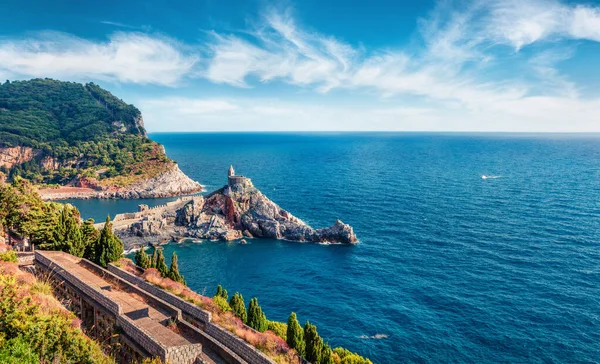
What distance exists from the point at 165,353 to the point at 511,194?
11029 cm

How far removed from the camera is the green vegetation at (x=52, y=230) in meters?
36.2

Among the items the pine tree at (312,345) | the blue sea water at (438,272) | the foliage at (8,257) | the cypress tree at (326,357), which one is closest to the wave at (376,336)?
the blue sea water at (438,272)

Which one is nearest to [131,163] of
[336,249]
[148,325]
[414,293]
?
[336,249]

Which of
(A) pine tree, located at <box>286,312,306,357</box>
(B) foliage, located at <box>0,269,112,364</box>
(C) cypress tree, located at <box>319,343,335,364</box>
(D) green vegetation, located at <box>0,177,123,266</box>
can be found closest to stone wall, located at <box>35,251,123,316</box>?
(B) foliage, located at <box>0,269,112,364</box>

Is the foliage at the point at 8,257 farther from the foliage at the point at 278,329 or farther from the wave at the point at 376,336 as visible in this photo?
the wave at the point at 376,336

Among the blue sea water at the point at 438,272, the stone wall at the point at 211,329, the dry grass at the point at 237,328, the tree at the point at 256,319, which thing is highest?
the stone wall at the point at 211,329

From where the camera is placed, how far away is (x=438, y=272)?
57.7 meters

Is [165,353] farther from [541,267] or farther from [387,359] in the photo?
[541,267]

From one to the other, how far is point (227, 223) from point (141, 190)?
54304 millimetres

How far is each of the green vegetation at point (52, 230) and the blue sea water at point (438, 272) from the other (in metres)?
21.4

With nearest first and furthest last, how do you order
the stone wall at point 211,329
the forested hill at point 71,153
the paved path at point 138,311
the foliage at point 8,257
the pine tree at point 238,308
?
the paved path at point 138,311 < the stone wall at point 211,329 < the foliage at point 8,257 < the pine tree at point 238,308 < the forested hill at point 71,153

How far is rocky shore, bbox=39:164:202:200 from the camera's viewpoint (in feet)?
392

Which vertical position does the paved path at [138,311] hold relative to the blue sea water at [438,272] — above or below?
above

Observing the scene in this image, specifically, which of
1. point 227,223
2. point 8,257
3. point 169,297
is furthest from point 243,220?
point 8,257
